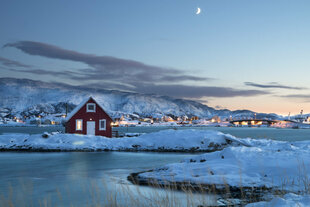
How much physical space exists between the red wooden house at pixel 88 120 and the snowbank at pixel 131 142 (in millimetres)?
5692

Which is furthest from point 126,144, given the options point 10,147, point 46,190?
point 46,190

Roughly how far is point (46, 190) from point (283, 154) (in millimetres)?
12453

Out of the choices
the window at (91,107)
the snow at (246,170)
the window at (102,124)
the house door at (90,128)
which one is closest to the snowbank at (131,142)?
the house door at (90,128)

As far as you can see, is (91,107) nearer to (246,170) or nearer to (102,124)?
(102,124)

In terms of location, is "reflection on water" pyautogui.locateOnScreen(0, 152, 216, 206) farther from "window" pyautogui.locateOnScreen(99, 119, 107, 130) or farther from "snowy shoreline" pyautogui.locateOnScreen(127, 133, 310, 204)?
"window" pyautogui.locateOnScreen(99, 119, 107, 130)

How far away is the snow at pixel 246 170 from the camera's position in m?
13.9

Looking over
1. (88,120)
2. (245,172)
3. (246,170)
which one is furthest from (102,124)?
(245,172)

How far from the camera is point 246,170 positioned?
16.0 metres

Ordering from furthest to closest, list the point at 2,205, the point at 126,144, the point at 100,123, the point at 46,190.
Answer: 1. the point at 100,123
2. the point at 126,144
3. the point at 46,190
4. the point at 2,205

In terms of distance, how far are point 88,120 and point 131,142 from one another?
9356 millimetres

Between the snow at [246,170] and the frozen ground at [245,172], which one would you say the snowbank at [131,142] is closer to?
the frozen ground at [245,172]

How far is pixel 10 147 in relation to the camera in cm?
3903

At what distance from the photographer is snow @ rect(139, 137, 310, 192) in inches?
545

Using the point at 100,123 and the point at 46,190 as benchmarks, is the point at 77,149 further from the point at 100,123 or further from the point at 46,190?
the point at 46,190
